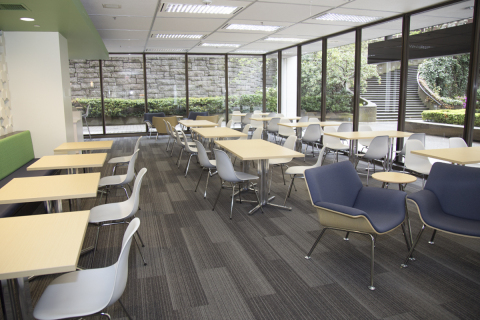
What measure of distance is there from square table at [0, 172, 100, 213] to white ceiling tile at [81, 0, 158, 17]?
12.5ft

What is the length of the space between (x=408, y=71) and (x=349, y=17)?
1649mm

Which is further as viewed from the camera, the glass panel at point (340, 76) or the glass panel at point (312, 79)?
the glass panel at point (312, 79)

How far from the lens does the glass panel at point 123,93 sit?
13180mm

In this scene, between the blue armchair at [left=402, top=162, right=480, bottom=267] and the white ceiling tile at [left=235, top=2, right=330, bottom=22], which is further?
the white ceiling tile at [left=235, top=2, right=330, bottom=22]

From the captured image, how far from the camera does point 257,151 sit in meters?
4.77

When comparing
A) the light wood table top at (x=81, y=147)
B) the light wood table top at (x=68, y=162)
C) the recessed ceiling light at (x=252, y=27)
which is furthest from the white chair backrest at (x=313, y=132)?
the light wood table top at (x=68, y=162)

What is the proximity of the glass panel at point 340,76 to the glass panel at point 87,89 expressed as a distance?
27.1 ft

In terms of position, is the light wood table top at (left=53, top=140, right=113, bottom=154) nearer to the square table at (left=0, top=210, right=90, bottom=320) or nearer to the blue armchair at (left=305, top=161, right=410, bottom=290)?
the square table at (left=0, top=210, right=90, bottom=320)

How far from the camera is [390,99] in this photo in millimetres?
7805

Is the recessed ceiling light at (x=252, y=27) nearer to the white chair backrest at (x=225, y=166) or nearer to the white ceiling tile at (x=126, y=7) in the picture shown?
the white ceiling tile at (x=126, y=7)

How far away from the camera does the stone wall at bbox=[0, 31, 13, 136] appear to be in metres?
6.06

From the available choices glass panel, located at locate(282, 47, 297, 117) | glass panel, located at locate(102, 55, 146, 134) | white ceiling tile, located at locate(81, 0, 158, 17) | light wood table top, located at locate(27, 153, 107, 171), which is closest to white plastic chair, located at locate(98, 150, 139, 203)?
light wood table top, located at locate(27, 153, 107, 171)

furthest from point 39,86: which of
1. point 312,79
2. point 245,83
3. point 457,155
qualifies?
point 245,83

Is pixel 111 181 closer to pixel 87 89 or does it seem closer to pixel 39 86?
pixel 39 86
